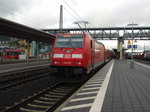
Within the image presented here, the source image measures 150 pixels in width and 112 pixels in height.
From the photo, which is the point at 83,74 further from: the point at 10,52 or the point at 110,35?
the point at 110,35

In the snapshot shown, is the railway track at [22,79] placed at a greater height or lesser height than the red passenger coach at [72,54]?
lesser

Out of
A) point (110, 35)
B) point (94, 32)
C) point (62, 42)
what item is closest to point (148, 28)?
point (110, 35)

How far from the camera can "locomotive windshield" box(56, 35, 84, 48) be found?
490 inches

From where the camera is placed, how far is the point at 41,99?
870 centimetres

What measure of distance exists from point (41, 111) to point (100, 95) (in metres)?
2.31

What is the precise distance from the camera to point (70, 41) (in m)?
12.7

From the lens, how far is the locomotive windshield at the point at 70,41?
12.4 m

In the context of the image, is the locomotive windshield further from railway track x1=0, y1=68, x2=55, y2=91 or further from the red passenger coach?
railway track x1=0, y1=68, x2=55, y2=91

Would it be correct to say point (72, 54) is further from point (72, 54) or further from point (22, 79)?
point (22, 79)

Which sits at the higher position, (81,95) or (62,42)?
(62,42)

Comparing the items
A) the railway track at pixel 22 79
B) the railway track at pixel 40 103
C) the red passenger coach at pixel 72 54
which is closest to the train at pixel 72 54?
the red passenger coach at pixel 72 54

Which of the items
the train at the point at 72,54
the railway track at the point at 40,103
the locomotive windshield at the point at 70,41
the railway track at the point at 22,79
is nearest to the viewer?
the railway track at the point at 40,103

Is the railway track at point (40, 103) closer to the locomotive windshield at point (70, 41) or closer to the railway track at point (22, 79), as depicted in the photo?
the railway track at point (22, 79)

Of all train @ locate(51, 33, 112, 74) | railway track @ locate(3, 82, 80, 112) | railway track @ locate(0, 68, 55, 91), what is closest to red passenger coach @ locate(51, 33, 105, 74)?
train @ locate(51, 33, 112, 74)
